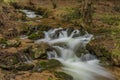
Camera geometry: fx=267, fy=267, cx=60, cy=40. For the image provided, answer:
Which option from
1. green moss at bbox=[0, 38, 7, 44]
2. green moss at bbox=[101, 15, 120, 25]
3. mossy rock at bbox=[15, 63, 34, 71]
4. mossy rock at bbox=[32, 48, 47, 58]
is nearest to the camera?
mossy rock at bbox=[15, 63, 34, 71]

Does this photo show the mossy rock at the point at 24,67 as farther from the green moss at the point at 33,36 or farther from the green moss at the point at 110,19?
the green moss at the point at 110,19

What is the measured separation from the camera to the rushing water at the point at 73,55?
10062 mm

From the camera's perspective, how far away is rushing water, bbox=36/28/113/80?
10062 millimetres

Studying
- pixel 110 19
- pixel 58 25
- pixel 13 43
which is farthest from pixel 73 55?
pixel 110 19

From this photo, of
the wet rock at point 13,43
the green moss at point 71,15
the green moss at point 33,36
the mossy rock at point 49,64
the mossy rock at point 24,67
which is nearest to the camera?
the mossy rock at point 24,67

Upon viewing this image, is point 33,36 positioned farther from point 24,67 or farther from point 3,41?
point 24,67

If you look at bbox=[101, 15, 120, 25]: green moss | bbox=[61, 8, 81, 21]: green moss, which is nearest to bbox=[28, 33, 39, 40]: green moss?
bbox=[61, 8, 81, 21]: green moss

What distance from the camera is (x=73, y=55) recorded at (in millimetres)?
11500

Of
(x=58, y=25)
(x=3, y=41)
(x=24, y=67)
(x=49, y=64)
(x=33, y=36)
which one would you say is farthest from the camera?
(x=58, y=25)

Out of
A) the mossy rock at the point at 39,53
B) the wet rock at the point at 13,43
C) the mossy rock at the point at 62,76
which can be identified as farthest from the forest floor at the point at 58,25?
the mossy rock at the point at 39,53

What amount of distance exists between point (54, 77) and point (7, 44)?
3.31m

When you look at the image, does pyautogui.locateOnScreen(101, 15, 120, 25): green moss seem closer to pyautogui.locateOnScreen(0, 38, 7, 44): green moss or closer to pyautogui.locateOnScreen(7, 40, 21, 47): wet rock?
pyautogui.locateOnScreen(7, 40, 21, 47): wet rock

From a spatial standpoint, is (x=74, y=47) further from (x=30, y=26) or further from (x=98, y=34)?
(x=30, y=26)

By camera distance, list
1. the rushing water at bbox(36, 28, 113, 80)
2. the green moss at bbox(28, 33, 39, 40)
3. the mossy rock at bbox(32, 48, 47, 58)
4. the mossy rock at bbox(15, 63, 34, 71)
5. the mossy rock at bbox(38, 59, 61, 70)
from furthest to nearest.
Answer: the green moss at bbox(28, 33, 39, 40)
the mossy rock at bbox(32, 48, 47, 58)
the rushing water at bbox(36, 28, 113, 80)
the mossy rock at bbox(38, 59, 61, 70)
the mossy rock at bbox(15, 63, 34, 71)
